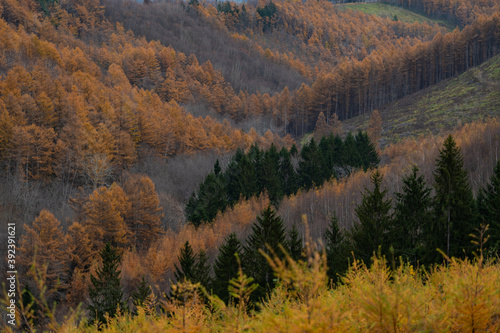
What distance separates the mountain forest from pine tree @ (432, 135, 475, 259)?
14 cm

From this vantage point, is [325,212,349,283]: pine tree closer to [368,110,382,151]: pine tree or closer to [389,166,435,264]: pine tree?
[389,166,435,264]: pine tree

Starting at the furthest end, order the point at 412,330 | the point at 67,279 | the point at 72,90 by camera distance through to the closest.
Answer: the point at 72,90 → the point at 67,279 → the point at 412,330

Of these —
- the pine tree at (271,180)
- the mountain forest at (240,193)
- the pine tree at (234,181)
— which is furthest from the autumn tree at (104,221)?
the pine tree at (271,180)

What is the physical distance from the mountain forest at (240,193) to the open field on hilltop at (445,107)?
57 centimetres

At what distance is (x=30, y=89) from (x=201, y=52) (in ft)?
359

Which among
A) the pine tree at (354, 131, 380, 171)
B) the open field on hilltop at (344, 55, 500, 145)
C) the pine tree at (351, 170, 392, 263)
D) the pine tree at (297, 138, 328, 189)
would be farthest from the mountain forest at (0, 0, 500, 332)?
the open field on hilltop at (344, 55, 500, 145)

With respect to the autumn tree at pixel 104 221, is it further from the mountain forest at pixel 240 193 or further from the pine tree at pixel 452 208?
the pine tree at pixel 452 208

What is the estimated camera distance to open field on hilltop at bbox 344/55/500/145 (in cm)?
6988

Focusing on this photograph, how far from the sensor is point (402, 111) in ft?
282

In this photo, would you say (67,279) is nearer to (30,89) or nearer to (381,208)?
(381,208)

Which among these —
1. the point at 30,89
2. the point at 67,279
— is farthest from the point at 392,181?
the point at 30,89

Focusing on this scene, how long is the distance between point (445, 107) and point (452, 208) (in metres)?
66.2

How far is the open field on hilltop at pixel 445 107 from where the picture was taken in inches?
2751

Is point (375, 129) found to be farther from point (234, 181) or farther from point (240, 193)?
point (240, 193)
